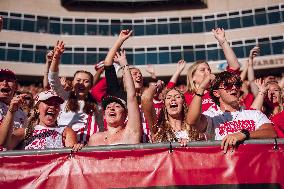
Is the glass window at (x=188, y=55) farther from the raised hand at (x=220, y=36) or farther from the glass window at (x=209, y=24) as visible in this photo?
the raised hand at (x=220, y=36)

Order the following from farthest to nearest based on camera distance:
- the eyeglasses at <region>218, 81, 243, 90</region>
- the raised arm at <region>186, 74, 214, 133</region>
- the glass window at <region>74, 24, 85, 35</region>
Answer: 1. the glass window at <region>74, 24, 85, 35</region>
2. the eyeglasses at <region>218, 81, 243, 90</region>
3. the raised arm at <region>186, 74, 214, 133</region>

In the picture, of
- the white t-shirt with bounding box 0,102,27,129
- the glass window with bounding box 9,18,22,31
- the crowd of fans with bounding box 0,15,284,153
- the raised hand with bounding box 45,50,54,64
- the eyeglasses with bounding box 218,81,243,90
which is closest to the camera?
the crowd of fans with bounding box 0,15,284,153

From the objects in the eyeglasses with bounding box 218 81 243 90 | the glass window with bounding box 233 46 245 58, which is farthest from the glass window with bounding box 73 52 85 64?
the eyeglasses with bounding box 218 81 243 90

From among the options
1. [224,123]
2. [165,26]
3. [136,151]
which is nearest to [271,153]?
[224,123]

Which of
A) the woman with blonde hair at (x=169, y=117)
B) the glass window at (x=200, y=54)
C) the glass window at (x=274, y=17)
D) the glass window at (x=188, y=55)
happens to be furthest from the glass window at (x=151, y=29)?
the woman with blonde hair at (x=169, y=117)

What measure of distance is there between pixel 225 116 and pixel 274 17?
108 ft

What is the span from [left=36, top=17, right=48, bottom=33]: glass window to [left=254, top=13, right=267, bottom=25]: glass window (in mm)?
21191

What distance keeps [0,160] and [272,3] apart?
35.1 meters

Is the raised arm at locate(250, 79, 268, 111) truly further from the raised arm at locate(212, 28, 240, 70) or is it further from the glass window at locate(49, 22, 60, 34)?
the glass window at locate(49, 22, 60, 34)

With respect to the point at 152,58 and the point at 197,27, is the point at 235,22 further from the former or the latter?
the point at 152,58

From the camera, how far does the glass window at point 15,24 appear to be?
3366 cm

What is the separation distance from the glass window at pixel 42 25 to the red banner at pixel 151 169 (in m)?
33.3

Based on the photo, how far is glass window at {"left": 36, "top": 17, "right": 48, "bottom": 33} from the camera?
34438 mm

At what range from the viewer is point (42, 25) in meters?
34.7
